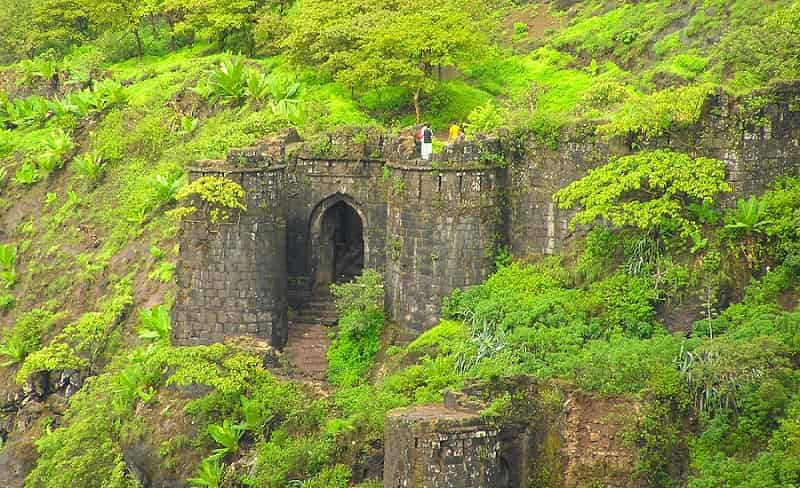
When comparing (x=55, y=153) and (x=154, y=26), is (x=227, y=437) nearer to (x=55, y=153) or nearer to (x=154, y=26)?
(x=55, y=153)

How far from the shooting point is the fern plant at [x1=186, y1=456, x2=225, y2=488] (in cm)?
3133

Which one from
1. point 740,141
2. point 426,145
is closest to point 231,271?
point 426,145

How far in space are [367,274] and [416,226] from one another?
1.78 metres

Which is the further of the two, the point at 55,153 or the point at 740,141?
the point at 55,153

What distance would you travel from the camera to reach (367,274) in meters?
34.4

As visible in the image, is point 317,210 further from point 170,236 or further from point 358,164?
point 170,236

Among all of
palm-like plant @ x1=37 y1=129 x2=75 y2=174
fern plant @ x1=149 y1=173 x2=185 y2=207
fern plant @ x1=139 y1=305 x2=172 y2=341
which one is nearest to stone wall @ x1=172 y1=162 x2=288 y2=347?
fern plant @ x1=139 y1=305 x2=172 y2=341

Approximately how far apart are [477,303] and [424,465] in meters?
5.96

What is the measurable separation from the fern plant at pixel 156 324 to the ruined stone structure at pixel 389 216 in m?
1.86

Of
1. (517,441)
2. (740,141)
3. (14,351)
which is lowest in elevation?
(517,441)

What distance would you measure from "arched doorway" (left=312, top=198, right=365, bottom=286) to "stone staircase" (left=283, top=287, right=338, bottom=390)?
1.30 ft

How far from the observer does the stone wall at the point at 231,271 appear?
112ft

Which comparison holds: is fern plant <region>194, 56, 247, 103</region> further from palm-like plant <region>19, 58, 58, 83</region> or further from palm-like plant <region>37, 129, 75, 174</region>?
palm-like plant <region>19, 58, 58, 83</region>

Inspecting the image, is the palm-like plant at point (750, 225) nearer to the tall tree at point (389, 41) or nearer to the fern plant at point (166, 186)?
the tall tree at point (389, 41)
